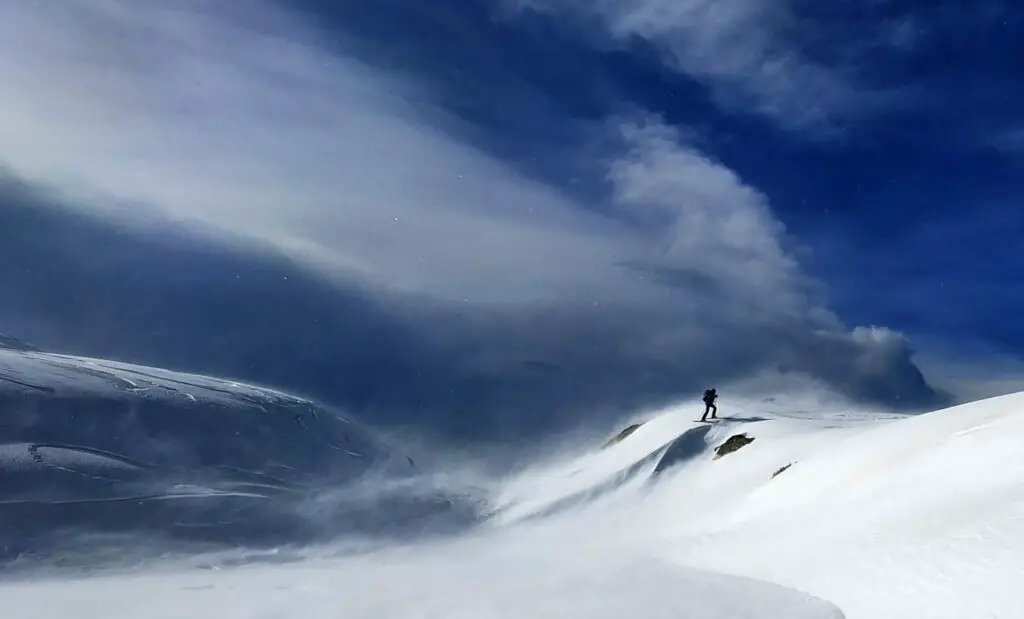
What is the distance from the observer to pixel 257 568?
2377 cm

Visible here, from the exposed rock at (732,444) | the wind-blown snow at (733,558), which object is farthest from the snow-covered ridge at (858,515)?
the exposed rock at (732,444)

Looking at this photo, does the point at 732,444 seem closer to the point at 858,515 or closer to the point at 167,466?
the point at 858,515

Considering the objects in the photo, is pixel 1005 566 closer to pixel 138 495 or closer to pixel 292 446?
pixel 138 495

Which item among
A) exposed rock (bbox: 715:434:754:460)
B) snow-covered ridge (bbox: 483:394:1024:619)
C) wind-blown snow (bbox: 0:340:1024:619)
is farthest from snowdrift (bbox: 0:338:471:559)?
exposed rock (bbox: 715:434:754:460)

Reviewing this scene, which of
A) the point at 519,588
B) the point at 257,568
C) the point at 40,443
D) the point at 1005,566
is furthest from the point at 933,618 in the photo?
the point at 40,443

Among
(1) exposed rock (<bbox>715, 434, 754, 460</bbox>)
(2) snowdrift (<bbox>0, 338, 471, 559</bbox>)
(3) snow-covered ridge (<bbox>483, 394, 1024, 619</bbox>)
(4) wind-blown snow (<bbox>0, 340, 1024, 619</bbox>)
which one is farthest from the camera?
(1) exposed rock (<bbox>715, 434, 754, 460</bbox>)

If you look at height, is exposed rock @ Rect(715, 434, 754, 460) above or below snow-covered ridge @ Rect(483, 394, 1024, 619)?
above

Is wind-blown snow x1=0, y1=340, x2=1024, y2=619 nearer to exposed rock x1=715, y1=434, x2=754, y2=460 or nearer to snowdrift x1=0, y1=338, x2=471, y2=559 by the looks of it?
exposed rock x1=715, y1=434, x2=754, y2=460

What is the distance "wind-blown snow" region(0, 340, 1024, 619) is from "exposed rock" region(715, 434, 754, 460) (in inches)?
39.2

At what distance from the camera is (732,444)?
1260 inches

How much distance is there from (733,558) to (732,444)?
716 inches

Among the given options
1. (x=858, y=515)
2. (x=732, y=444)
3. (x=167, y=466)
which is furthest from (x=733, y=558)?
(x=167, y=466)

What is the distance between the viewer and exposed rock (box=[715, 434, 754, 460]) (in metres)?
31.4

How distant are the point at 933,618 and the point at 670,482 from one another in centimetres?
2330
